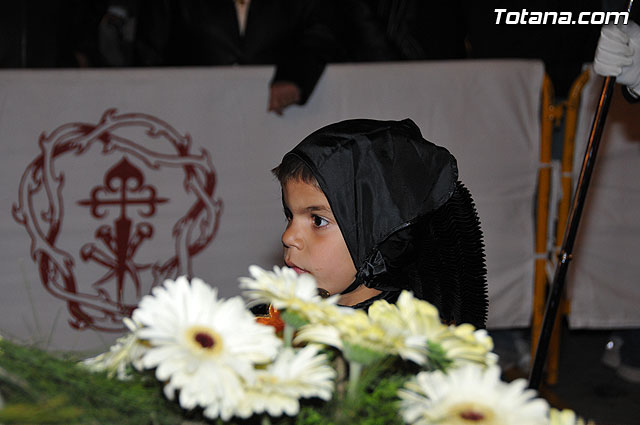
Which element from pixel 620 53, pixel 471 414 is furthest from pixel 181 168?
pixel 471 414

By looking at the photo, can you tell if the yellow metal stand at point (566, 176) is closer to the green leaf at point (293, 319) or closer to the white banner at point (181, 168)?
the white banner at point (181, 168)

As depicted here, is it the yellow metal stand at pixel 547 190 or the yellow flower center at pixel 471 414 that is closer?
the yellow flower center at pixel 471 414

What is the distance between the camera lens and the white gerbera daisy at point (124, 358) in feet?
2.53

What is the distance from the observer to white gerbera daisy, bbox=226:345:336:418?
643mm

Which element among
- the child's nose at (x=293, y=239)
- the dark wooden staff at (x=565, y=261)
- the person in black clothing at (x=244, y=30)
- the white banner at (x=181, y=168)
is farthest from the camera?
the person in black clothing at (x=244, y=30)

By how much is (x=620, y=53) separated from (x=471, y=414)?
1.83 meters

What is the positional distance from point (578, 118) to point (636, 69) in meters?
1.44

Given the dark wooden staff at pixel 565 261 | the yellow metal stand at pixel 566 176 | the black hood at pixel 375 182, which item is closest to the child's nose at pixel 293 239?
the black hood at pixel 375 182

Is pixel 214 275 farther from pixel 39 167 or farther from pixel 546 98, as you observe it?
pixel 546 98

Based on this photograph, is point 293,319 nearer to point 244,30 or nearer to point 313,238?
point 313,238

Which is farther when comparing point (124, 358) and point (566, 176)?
point (566, 176)

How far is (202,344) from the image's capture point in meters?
0.65

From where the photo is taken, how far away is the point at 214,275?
362 centimetres

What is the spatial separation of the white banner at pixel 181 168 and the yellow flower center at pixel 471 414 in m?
2.89
